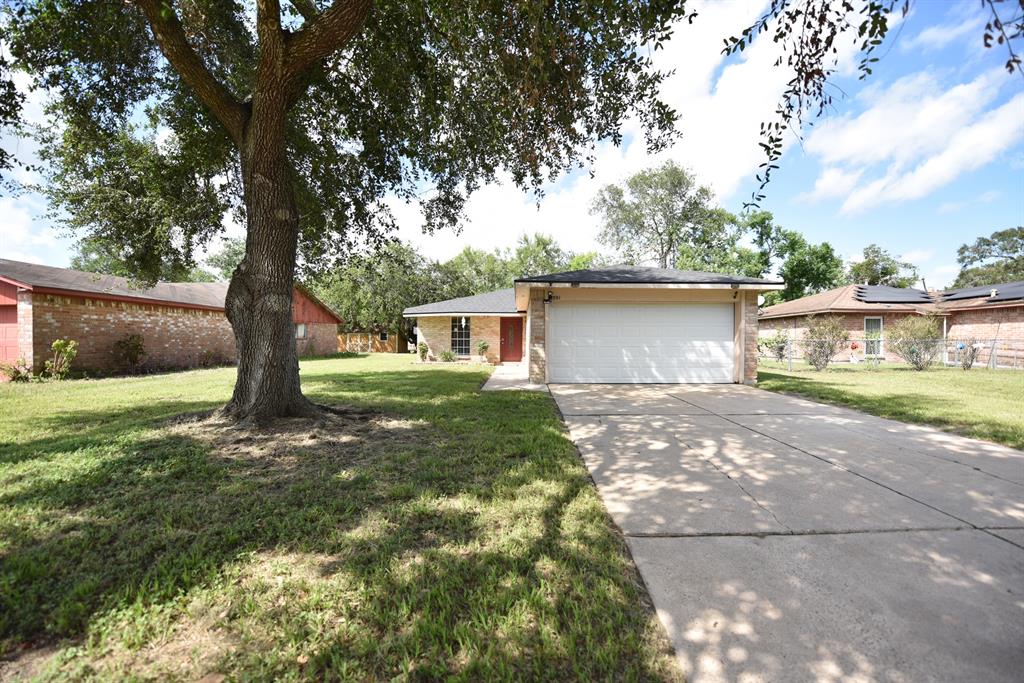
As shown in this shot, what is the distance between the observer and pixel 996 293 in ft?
57.8

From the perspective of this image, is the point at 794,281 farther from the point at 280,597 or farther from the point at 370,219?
the point at 280,597

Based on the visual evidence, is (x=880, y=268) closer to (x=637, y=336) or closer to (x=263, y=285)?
(x=637, y=336)

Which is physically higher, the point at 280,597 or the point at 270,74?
the point at 270,74

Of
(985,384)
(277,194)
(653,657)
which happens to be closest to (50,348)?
(277,194)

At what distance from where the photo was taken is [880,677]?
163cm

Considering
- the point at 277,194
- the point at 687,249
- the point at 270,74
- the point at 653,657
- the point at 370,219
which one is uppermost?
the point at 687,249

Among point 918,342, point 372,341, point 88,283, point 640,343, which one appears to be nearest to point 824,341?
point 918,342

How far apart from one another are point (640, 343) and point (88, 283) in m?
18.1

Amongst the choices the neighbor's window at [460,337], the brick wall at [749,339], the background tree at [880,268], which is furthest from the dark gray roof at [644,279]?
the background tree at [880,268]

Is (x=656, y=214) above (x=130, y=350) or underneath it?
above

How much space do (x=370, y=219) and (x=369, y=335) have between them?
940 inches

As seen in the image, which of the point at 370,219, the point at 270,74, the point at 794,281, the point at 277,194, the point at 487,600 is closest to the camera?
the point at 487,600

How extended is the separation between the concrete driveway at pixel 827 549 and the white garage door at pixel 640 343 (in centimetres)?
529

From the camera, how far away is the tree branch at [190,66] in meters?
5.11
